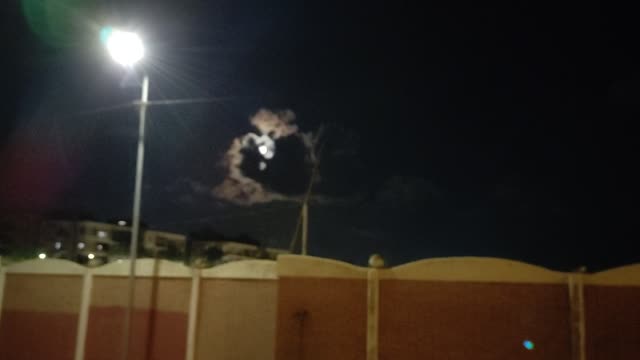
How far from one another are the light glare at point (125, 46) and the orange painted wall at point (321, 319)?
16.2ft

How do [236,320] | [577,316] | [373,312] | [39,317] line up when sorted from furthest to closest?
[39,317]
[236,320]
[373,312]
[577,316]

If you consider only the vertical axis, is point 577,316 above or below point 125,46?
below

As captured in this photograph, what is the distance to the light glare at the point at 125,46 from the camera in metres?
11.9

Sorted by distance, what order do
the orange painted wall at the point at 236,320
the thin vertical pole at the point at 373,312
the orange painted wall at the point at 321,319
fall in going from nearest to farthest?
the thin vertical pole at the point at 373,312 → the orange painted wall at the point at 321,319 → the orange painted wall at the point at 236,320

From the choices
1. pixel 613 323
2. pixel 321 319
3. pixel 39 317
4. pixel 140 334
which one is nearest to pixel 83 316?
pixel 39 317

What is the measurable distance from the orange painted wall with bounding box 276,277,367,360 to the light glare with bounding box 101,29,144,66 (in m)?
4.94

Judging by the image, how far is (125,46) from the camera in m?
12.0

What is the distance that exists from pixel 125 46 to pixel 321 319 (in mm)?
6049

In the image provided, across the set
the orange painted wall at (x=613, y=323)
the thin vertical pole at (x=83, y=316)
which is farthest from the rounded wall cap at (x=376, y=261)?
the thin vertical pole at (x=83, y=316)

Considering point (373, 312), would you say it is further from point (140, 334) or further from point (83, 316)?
point (83, 316)

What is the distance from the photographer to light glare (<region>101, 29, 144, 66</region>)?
39.2 feet

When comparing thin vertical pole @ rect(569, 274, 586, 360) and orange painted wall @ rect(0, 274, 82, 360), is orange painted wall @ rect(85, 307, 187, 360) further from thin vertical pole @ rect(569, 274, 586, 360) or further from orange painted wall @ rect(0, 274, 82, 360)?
thin vertical pole @ rect(569, 274, 586, 360)

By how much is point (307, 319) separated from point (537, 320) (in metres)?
4.09

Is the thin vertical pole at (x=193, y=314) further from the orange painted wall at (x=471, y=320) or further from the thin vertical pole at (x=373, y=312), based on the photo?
the orange painted wall at (x=471, y=320)
